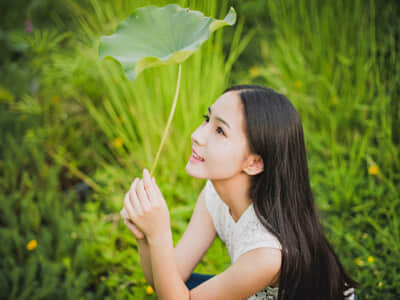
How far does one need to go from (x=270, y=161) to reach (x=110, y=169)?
1.11 m

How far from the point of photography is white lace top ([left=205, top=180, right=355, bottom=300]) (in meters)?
0.85

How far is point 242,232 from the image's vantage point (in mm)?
928

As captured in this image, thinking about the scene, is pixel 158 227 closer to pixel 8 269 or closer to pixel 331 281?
pixel 331 281

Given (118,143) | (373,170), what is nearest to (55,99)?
(118,143)

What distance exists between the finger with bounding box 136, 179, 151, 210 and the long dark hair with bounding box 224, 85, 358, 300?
0.96ft

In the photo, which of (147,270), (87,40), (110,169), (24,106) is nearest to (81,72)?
(87,40)

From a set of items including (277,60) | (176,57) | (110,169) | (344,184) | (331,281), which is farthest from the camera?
(277,60)

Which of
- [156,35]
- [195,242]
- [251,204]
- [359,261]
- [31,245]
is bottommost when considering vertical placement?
[359,261]

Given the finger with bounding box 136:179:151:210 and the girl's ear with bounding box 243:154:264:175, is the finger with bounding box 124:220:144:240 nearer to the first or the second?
the finger with bounding box 136:179:151:210

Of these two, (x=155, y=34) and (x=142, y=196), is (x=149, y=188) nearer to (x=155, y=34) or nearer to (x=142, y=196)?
(x=142, y=196)

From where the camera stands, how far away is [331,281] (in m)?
0.99

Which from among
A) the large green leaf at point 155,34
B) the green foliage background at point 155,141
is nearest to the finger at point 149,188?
the large green leaf at point 155,34

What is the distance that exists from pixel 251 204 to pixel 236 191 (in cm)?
6

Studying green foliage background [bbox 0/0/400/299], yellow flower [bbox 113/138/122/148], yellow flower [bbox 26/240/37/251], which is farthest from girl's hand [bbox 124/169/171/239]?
yellow flower [bbox 113/138/122/148]
